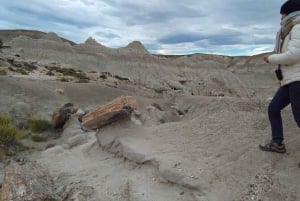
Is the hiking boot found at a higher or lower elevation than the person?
lower

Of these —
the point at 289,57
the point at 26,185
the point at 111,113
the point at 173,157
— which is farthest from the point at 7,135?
the point at 289,57

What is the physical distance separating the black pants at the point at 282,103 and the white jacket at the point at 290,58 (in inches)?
3.6

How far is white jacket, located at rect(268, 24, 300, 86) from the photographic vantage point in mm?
4977

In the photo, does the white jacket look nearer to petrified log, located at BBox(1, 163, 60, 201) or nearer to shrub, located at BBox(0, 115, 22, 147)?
petrified log, located at BBox(1, 163, 60, 201)

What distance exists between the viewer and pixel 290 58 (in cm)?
499

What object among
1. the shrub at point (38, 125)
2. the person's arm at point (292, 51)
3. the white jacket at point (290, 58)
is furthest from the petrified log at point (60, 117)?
the person's arm at point (292, 51)

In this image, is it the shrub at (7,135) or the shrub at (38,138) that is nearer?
the shrub at (7,135)

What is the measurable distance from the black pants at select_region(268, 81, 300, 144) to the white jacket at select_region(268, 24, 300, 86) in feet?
0.30

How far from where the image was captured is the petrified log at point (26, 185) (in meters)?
6.16

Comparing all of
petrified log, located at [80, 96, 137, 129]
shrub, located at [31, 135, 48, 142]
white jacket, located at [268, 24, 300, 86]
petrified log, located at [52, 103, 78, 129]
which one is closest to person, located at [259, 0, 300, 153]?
white jacket, located at [268, 24, 300, 86]

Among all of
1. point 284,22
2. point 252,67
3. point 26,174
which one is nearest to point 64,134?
point 26,174

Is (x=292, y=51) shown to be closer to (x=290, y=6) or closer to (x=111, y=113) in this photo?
(x=290, y=6)

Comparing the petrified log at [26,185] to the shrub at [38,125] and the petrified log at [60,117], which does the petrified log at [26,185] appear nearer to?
the shrub at [38,125]

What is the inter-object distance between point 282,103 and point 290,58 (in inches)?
27.3
